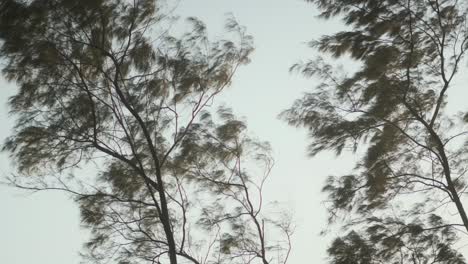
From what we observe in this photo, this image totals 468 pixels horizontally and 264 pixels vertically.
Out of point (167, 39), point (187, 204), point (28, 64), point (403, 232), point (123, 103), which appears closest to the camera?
point (403, 232)

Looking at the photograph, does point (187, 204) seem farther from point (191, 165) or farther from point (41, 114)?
point (41, 114)

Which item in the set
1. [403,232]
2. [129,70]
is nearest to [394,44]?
[403,232]

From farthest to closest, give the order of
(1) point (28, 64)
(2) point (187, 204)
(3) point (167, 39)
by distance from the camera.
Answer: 1. (2) point (187, 204)
2. (3) point (167, 39)
3. (1) point (28, 64)

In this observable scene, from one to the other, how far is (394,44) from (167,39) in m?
2.99

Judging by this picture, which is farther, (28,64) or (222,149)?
(222,149)

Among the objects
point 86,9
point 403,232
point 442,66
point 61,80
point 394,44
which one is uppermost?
point 86,9

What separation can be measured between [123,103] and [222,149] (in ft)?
6.14

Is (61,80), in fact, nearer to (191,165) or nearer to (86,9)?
(86,9)

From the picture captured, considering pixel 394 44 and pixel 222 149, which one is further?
pixel 222 149

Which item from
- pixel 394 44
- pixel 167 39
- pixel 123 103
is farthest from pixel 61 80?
pixel 394 44

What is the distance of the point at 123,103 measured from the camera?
18.4 feet

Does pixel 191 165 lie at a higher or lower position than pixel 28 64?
lower

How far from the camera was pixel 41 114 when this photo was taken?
5.33 m

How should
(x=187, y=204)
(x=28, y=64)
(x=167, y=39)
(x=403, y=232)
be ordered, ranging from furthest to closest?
(x=187, y=204)
(x=167, y=39)
(x=28, y=64)
(x=403, y=232)
